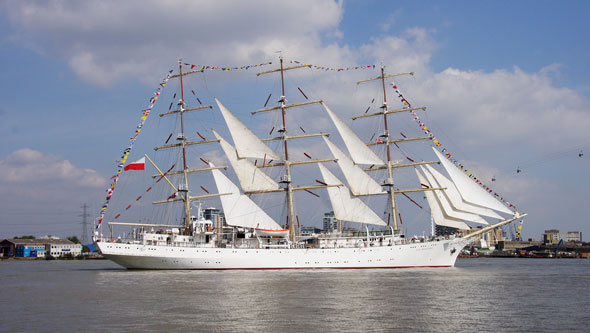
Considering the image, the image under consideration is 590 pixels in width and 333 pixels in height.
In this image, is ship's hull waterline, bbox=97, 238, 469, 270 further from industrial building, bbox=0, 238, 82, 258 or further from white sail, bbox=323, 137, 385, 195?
industrial building, bbox=0, 238, 82, 258

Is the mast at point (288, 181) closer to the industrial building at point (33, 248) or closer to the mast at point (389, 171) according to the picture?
the mast at point (389, 171)

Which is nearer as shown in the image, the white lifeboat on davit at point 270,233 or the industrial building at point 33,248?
the white lifeboat on davit at point 270,233

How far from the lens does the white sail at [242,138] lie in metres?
60.6

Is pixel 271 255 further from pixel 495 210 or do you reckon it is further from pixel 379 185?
pixel 495 210

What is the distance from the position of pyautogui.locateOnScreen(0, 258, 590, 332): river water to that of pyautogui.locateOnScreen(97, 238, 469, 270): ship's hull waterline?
10229mm

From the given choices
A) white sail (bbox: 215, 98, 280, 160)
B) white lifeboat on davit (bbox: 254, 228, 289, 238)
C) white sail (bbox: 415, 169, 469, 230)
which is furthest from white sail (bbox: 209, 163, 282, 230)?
white sail (bbox: 415, 169, 469, 230)

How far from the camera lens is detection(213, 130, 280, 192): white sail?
6159cm

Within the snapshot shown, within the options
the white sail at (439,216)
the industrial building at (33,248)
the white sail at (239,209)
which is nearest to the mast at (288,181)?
the white sail at (239,209)

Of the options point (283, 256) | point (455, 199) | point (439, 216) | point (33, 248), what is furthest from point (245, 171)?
point (33, 248)

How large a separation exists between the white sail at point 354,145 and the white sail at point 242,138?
8519 mm

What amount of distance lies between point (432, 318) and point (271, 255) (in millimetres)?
31839

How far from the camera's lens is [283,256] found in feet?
180

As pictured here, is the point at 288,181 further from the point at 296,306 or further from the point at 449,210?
the point at 296,306

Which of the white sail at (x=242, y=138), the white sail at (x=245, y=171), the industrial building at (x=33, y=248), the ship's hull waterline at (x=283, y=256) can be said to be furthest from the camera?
the industrial building at (x=33, y=248)
